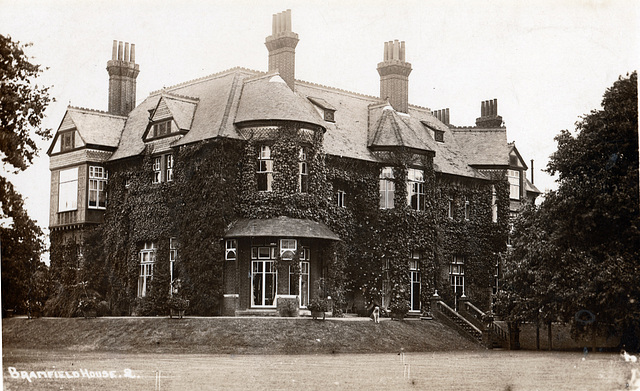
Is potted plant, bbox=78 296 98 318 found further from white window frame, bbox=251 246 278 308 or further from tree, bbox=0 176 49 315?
tree, bbox=0 176 49 315

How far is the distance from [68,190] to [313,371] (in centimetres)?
2236

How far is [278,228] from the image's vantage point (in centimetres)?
3566

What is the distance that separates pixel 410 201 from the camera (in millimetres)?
41562

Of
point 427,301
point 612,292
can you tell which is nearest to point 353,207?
point 427,301

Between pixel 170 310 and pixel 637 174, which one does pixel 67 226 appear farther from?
pixel 637 174

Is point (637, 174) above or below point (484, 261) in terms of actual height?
above

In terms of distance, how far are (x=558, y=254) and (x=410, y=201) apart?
9.46 meters

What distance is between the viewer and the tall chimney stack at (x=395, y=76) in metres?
43.6

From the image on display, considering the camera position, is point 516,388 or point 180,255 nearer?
point 516,388

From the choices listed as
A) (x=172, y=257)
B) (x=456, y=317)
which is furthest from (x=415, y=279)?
(x=172, y=257)

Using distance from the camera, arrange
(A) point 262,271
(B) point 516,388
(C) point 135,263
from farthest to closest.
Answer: (C) point 135,263, (A) point 262,271, (B) point 516,388

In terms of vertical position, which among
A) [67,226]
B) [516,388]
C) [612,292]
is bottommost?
[516,388]

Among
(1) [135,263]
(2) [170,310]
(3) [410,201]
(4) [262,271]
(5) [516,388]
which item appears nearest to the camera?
(5) [516,388]

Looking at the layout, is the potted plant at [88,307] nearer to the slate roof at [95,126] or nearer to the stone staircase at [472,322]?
the slate roof at [95,126]
